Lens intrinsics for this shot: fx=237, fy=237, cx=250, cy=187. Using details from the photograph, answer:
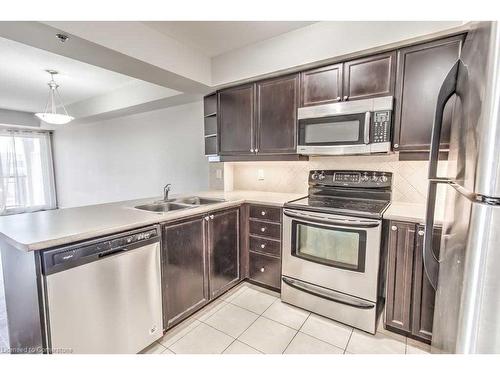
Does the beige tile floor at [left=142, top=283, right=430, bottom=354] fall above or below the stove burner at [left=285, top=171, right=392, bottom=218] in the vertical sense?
below

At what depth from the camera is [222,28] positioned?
2088 millimetres

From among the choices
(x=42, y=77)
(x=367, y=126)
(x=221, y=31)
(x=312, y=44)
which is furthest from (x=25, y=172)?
(x=367, y=126)

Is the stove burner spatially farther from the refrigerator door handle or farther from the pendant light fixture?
the pendant light fixture

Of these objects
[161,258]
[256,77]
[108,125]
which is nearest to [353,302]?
[161,258]

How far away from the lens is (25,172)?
18.4ft

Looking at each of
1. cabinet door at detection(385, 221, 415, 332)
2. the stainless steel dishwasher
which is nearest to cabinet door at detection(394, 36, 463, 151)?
cabinet door at detection(385, 221, 415, 332)

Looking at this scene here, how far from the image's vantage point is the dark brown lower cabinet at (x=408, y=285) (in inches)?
65.1

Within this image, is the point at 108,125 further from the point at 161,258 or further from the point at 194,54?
the point at 161,258

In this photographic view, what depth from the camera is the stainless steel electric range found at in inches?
71.3

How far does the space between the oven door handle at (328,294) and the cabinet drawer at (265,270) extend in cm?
13

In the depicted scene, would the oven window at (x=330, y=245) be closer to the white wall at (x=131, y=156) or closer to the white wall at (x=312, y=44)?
the white wall at (x=312, y=44)

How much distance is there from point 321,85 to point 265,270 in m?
1.88

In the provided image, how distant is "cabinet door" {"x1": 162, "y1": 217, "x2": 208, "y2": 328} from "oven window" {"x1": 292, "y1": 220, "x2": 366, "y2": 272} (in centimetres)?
86
